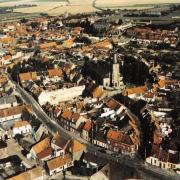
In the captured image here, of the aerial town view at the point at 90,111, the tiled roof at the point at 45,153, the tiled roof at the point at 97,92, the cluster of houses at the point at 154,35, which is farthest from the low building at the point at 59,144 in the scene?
the cluster of houses at the point at 154,35

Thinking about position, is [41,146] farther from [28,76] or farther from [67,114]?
[28,76]

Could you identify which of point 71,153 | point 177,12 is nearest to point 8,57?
point 71,153

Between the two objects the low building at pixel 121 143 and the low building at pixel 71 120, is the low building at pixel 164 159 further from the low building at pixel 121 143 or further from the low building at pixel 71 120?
the low building at pixel 71 120

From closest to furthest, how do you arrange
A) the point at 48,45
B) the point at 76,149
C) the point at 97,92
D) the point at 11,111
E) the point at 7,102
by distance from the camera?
1. the point at 76,149
2. the point at 11,111
3. the point at 7,102
4. the point at 97,92
5. the point at 48,45

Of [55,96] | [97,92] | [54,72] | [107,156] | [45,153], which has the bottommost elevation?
[107,156]

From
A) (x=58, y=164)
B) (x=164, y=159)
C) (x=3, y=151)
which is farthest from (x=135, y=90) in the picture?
(x=3, y=151)

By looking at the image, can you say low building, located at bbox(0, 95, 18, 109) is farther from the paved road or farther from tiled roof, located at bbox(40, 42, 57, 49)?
tiled roof, located at bbox(40, 42, 57, 49)

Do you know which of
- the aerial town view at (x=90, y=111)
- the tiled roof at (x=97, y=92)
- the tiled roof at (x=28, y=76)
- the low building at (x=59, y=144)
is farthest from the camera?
the tiled roof at (x=28, y=76)

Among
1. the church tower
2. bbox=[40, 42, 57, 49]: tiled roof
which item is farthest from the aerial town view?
bbox=[40, 42, 57, 49]: tiled roof

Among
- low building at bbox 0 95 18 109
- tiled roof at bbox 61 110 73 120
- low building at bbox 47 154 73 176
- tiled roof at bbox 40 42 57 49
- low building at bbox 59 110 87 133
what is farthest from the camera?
tiled roof at bbox 40 42 57 49

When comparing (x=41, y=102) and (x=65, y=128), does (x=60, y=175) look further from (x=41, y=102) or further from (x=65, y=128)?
(x=41, y=102)
